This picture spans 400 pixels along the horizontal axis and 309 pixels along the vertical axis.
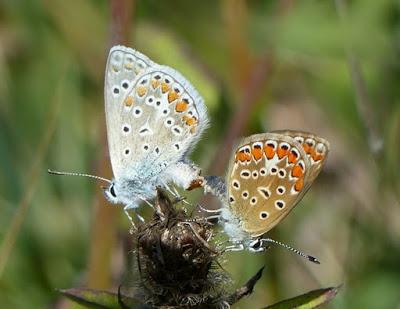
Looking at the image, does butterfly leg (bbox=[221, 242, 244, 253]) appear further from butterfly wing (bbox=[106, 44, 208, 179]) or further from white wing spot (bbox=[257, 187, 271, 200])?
butterfly wing (bbox=[106, 44, 208, 179])

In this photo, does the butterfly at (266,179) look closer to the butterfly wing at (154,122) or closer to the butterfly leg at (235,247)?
the butterfly leg at (235,247)

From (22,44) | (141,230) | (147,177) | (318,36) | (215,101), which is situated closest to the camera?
(141,230)

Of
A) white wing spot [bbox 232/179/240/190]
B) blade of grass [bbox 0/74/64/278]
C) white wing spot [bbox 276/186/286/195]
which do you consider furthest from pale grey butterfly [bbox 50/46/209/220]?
blade of grass [bbox 0/74/64/278]

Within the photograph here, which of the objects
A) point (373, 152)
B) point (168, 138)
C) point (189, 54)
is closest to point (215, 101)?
point (189, 54)

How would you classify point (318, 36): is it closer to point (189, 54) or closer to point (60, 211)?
Result: point (189, 54)

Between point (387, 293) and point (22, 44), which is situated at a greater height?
point (22, 44)

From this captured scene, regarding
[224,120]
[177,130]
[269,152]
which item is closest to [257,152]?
[269,152]

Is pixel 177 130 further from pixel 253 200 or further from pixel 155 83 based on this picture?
pixel 253 200
